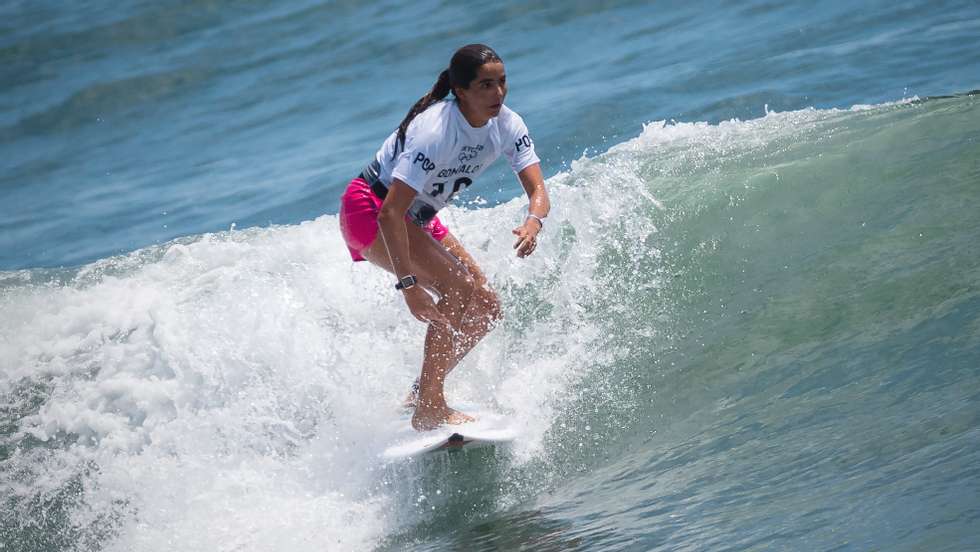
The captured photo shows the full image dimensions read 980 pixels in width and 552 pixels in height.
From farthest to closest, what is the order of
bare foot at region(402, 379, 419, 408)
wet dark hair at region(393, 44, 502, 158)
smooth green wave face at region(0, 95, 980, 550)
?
bare foot at region(402, 379, 419, 408) < wet dark hair at region(393, 44, 502, 158) < smooth green wave face at region(0, 95, 980, 550)

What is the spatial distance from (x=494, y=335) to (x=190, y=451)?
1.91 metres

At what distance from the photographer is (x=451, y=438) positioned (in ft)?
17.4

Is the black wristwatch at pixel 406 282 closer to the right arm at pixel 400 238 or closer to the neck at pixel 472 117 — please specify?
the right arm at pixel 400 238

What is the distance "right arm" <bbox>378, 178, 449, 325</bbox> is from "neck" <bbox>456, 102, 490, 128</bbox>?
0.43m

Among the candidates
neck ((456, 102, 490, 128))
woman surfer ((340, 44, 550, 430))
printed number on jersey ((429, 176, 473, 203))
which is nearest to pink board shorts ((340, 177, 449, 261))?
woman surfer ((340, 44, 550, 430))

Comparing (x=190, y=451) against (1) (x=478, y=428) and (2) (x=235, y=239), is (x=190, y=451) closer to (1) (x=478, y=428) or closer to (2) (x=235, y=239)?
(1) (x=478, y=428)

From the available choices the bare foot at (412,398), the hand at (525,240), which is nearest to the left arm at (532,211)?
the hand at (525,240)

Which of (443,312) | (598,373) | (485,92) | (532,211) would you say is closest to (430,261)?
(443,312)

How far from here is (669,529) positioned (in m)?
4.16

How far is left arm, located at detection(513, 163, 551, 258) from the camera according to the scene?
4965mm

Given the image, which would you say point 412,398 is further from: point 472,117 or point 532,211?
point 472,117

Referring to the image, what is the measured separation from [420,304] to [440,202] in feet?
1.88

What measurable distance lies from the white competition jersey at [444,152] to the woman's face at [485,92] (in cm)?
10

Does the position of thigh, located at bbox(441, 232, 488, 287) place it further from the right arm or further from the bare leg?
the right arm
